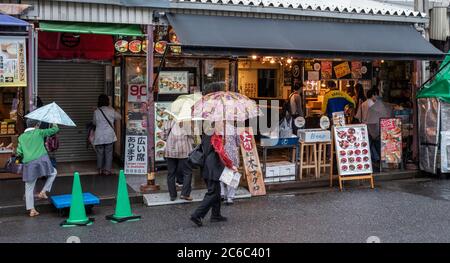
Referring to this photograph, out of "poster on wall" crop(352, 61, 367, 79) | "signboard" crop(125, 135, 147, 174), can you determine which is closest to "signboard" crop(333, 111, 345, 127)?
"signboard" crop(125, 135, 147, 174)

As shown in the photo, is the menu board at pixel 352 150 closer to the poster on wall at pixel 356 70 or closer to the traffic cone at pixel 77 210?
the poster on wall at pixel 356 70

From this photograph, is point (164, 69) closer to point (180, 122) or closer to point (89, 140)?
point (89, 140)

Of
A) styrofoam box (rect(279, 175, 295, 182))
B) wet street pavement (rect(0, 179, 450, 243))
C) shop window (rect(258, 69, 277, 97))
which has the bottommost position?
wet street pavement (rect(0, 179, 450, 243))

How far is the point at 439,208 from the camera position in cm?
952

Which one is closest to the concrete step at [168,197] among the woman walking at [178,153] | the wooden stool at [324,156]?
the woman walking at [178,153]

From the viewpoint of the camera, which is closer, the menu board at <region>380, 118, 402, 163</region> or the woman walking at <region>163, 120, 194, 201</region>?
the woman walking at <region>163, 120, 194, 201</region>

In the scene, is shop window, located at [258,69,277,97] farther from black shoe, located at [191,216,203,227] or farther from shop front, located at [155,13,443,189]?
black shoe, located at [191,216,203,227]

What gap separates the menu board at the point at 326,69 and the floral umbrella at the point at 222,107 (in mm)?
7149

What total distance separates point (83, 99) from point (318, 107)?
6963mm

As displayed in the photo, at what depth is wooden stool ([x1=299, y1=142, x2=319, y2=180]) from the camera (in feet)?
37.8

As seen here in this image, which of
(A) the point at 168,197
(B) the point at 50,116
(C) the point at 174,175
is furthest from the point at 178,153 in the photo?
(B) the point at 50,116

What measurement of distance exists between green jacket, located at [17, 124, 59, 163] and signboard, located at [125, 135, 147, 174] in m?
2.99

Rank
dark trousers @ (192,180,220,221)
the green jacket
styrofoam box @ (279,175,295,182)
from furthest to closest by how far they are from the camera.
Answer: styrofoam box @ (279,175,295,182), the green jacket, dark trousers @ (192,180,220,221)

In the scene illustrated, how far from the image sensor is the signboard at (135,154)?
1188cm
